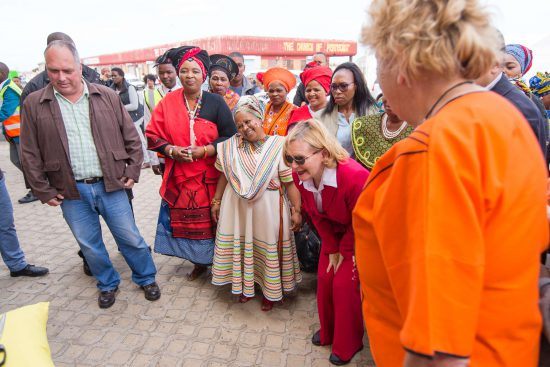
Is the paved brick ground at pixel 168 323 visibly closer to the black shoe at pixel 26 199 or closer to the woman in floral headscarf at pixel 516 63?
the black shoe at pixel 26 199

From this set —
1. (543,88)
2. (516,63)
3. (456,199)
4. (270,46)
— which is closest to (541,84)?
(543,88)

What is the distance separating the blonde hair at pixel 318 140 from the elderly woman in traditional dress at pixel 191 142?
105cm

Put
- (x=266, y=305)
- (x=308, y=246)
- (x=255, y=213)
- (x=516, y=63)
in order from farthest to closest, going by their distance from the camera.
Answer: (x=308, y=246) → (x=516, y=63) → (x=266, y=305) → (x=255, y=213)

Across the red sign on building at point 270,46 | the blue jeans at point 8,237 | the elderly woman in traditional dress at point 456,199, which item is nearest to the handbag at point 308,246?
the elderly woman in traditional dress at point 456,199

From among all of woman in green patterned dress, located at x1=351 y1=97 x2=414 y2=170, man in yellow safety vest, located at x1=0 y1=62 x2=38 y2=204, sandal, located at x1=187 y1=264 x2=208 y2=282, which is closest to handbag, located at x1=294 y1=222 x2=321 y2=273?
woman in green patterned dress, located at x1=351 y1=97 x2=414 y2=170

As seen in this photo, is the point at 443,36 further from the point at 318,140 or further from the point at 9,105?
the point at 9,105

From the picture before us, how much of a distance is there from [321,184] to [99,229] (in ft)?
6.65

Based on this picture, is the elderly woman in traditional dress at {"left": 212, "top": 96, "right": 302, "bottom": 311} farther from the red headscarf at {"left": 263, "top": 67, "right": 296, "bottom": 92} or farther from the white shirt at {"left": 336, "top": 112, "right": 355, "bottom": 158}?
the red headscarf at {"left": 263, "top": 67, "right": 296, "bottom": 92}

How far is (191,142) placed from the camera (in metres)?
3.01

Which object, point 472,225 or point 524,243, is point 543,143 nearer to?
point 524,243

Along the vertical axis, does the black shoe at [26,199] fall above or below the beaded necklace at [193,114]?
below

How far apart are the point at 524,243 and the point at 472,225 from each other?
184mm

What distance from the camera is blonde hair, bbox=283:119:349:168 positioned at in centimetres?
210

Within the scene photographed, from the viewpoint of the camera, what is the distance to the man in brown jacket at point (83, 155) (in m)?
2.63
